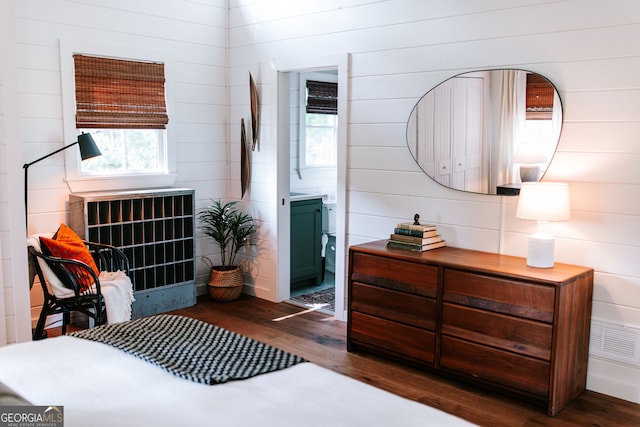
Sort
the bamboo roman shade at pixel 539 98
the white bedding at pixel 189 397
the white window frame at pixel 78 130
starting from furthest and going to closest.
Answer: the white window frame at pixel 78 130
the bamboo roman shade at pixel 539 98
the white bedding at pixel 189 397

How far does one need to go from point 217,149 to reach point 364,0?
1.89 meters

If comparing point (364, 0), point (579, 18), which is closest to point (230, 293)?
point (364, 0)

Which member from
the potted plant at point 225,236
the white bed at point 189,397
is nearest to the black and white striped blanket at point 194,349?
the white bed at point 189,397

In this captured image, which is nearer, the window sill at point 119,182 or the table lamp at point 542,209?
the table lamp at point 542,209

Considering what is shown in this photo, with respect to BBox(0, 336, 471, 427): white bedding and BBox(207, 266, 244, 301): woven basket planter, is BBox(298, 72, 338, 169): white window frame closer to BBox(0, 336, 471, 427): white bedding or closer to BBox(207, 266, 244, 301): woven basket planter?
BBox(207, 266, 244, 301): woven basket planter

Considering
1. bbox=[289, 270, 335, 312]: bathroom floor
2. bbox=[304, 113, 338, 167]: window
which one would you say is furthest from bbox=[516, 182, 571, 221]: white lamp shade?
bbox=[304, 113, 338, 167]: window

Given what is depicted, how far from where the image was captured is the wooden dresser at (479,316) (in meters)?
3.20

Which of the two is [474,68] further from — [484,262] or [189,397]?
[189,397]

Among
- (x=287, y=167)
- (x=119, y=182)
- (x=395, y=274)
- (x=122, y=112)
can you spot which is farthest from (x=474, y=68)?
(x=119, y=182)

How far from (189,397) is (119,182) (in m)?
3.18

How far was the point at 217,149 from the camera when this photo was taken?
548 centimetres

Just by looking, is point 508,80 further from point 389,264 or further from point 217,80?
point 217,80

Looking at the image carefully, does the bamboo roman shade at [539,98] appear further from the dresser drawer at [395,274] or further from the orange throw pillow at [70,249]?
the orange throw pillow at [70,249]

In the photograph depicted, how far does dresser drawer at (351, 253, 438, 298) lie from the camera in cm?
364
